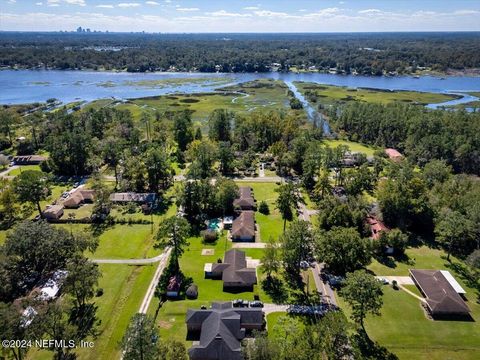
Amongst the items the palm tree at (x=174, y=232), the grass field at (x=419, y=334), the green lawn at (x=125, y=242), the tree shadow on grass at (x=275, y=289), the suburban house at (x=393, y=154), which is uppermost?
the palm tree at (x=174, y=232)

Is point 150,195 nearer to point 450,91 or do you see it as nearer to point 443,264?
point 443,264

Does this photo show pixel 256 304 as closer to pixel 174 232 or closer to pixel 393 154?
pixel 174 232

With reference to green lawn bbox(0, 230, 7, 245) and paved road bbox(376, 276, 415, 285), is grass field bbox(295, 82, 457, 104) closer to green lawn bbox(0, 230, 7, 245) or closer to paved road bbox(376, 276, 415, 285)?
paved road bbox(376, 276, 415, 285)

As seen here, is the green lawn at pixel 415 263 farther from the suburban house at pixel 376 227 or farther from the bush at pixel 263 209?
the bush at pixel 263 209

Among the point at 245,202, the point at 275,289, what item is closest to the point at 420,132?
the point at 245,202

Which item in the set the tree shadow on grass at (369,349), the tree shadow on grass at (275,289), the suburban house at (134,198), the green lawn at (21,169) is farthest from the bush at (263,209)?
the green lawn at (21,169)

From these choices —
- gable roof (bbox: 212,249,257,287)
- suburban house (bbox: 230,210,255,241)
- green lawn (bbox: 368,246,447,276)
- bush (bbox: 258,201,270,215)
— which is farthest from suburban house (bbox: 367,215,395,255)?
gable roof (bbox: 212,249,257,287)
